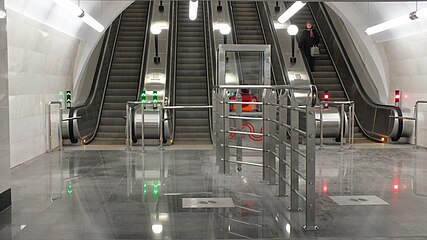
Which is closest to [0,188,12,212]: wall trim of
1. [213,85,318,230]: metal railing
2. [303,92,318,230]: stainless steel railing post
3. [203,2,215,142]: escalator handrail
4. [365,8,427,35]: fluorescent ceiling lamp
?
[213,85,318,230]: metal railing

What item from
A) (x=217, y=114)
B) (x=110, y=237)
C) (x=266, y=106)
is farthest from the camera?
(x=217, y=114)

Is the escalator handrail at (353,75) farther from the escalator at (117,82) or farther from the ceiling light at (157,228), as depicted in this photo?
the ceiling light at (157,228)

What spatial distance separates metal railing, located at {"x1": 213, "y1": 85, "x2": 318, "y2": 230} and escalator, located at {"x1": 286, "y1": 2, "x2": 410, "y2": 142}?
14.7ft

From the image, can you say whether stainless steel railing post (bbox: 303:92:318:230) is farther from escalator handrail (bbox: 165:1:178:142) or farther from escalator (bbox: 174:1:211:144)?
escalator (bbox: 174:1:211:144)

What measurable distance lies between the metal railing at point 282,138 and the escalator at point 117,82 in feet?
13.1

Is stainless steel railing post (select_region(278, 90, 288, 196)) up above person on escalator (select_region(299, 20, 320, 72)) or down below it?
below

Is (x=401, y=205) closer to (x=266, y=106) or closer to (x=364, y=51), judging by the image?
(x=266, y=106)

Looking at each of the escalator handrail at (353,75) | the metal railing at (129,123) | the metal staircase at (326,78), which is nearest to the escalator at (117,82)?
the metal railing at (129,123)

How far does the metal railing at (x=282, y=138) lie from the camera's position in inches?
196

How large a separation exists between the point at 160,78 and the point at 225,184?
6.99 m

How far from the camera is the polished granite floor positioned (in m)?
4.95

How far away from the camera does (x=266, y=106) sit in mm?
7172

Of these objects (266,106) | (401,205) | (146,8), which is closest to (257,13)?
(146,8)

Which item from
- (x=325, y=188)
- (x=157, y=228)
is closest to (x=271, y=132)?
(x=325, y=188)
